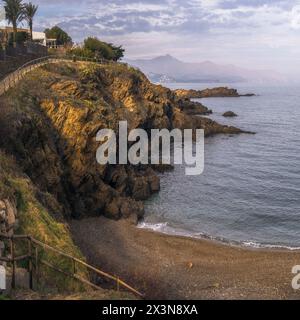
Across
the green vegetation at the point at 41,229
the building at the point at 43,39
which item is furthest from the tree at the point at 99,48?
the green vegetation at the point at 41,229

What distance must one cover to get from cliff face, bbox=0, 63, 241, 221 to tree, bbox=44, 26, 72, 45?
44.4 metres

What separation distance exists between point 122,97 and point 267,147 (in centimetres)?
2525

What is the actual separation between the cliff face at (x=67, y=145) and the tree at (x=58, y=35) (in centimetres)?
4441

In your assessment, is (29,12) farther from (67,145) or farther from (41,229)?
(41,229)

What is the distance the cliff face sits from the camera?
29406 mm

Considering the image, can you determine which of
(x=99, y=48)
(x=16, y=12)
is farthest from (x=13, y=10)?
(x=99, y=48)

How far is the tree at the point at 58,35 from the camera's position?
309 feet

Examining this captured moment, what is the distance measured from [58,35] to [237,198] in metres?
Answer: 67.0

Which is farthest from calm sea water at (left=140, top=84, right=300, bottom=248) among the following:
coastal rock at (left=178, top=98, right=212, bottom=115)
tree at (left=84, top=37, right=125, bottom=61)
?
coastal rock at (left=178, top=98, right=212, bottom=115)

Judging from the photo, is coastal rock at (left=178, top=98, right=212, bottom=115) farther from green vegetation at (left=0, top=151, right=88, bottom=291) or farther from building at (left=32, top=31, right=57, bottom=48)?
green vegetation at (left=0, top=151, right=88, bottom=291)

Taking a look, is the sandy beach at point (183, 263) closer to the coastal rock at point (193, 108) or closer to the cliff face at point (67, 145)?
the cliff face at point (67, 145)

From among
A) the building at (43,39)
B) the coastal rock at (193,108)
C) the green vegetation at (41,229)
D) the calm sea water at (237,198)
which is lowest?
the calm sea water at (237,198)
